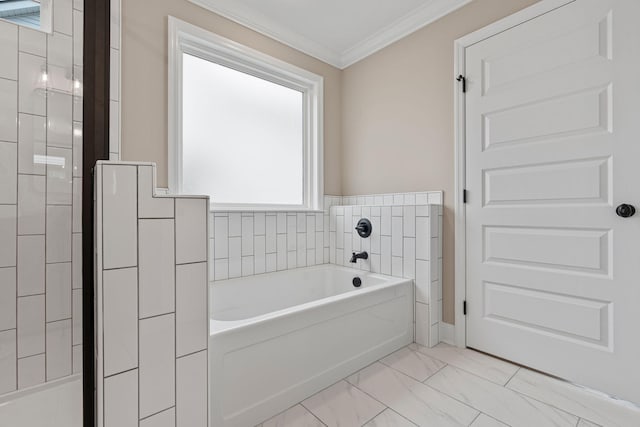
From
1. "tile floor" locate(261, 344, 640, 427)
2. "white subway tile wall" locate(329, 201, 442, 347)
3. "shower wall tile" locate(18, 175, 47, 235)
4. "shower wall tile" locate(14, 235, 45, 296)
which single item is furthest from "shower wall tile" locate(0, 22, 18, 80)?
"white subway tile wall" locate(329, 201, 442, 347)

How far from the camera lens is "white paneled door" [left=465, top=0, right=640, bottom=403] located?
141 centimetres

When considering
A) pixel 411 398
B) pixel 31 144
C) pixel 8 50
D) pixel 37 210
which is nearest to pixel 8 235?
pixel 37 210

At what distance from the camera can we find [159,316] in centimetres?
85

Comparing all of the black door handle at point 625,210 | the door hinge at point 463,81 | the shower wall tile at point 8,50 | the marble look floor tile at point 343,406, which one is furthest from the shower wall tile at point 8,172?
the black door handle at point 625,210

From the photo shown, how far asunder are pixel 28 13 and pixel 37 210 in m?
0.85

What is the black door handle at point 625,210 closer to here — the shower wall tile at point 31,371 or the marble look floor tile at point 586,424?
the marble look floor tile at point 586,424

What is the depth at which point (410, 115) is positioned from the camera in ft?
7.60

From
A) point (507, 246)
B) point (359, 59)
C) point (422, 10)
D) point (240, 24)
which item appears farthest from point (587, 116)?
point (240, 24)

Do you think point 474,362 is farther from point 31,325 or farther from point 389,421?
point 31,325

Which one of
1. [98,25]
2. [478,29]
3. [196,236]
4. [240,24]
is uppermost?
[240,24]

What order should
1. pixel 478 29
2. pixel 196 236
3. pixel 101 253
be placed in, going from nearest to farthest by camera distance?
pixel 101 253
pixel 196 236
pixel 478 29

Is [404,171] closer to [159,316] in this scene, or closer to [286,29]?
[286,29]

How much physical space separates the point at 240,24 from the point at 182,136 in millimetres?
986

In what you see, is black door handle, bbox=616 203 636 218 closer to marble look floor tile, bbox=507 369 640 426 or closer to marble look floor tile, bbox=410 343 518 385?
marble look floor tile, bbox=507 369 640 426
